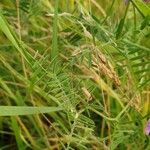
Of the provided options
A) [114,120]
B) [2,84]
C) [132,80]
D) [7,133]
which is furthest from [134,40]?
[7,133]

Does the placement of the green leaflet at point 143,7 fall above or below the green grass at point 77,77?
above

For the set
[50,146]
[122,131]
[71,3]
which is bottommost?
[50,146]

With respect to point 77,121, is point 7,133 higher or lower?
lower

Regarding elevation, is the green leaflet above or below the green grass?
above

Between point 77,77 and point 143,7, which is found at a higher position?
point 143,7

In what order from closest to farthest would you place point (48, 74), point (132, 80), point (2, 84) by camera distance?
point (48, 74) → point (132, 80) → point (2, 84)

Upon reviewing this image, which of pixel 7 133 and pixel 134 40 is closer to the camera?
pixel 134 40

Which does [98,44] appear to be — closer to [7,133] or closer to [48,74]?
[48,74]

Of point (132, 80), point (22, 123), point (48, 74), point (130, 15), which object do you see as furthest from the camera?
point (130, 15)
